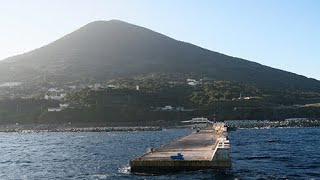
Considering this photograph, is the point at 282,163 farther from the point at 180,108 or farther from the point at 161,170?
the point at 180,108

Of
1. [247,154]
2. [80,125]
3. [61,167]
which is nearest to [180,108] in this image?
[80,125]

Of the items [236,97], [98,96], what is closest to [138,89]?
[98,96]

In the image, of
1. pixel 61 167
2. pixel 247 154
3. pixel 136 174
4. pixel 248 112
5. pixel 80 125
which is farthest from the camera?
pixel 248 112

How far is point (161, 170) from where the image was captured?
1583 inches

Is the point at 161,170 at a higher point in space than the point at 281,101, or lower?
lower

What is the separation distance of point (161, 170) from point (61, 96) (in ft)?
503

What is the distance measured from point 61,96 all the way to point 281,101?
81.0 metres

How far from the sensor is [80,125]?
148750 mm

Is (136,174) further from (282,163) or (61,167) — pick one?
(282,163)

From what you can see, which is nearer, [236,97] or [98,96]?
[98,96]

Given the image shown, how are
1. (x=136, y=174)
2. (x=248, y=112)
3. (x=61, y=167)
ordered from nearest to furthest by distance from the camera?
(x=136, y=174) → (x=61, y=167) → (x=248, y=112)

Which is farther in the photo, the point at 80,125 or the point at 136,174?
the point at 80,125

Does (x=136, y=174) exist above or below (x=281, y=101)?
below

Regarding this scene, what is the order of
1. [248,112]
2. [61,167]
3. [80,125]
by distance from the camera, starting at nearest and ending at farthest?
[61,167] → [80,125] → [248,112]
